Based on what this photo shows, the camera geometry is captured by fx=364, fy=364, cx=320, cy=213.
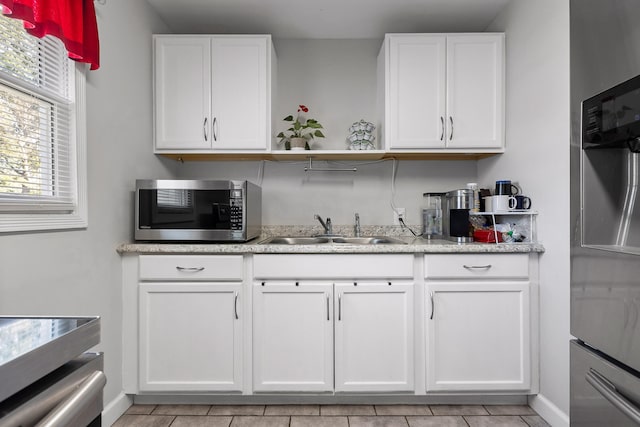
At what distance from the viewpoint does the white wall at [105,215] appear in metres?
1.38

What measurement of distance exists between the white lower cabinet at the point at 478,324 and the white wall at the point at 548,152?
0.11 meters

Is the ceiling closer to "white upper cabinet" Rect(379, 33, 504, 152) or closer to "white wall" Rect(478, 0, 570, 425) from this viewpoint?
"white upper cabinet" Rect(379, 33, 504, 152)

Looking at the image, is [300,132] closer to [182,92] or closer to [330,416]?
[182,92]

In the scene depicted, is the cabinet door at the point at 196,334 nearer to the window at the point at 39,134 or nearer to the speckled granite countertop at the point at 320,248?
the speckled granite countertop at the point at 320,248

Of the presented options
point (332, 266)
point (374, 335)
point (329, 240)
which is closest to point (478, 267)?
point (374, 335)

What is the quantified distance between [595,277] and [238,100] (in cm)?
201

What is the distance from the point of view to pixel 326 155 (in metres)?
2.43

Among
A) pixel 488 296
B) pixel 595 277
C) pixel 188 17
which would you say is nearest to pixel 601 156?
pixel 595 277

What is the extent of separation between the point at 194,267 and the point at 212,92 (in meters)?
1.10

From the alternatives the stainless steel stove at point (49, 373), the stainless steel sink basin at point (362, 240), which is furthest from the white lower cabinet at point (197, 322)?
the stainless steel stove at point (49, 373)

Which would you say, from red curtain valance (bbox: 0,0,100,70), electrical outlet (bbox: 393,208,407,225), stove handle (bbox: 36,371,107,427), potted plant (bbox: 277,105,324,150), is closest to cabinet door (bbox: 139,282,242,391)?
potted plant (bbox: 277,105,324,150)

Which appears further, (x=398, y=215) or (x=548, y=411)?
(x=398, y=215)

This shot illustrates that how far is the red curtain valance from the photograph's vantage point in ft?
3.90

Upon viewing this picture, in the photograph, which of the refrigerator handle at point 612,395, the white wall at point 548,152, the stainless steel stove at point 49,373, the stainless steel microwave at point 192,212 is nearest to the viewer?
the stainless steel stove at point 49,373
